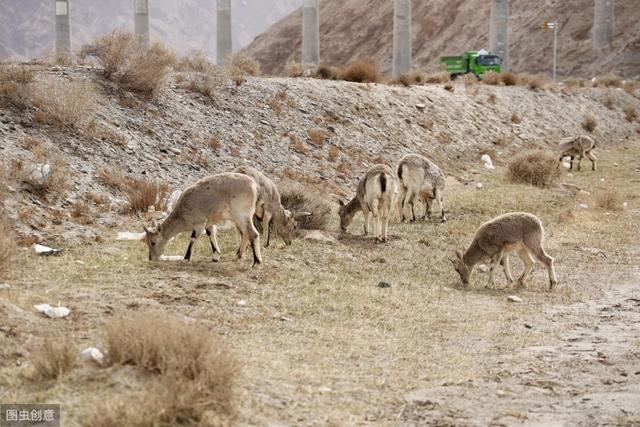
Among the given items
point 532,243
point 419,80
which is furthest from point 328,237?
point 419,80

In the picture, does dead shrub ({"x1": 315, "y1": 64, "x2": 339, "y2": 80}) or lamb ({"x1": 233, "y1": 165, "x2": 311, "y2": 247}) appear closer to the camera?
lamb ({"x1": 233, "y1": 165, "x2": 311, "y2": 247})

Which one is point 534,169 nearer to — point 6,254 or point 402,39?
point 6,254

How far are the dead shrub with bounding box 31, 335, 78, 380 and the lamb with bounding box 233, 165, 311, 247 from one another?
23.8ft

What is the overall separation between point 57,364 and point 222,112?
17189 mm

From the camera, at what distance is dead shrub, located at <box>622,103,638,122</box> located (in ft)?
145

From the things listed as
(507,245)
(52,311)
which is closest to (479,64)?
(507,245)

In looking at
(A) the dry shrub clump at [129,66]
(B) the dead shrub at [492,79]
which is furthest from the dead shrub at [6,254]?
(B) the dead shrub at [492,79]

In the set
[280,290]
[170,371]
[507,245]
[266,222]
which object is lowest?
[280,290]

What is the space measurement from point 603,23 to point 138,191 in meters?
57.6

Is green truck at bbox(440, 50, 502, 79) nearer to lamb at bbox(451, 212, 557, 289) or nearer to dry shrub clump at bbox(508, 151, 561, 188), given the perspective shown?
dry shrub clump at bbox(508, 151, 561, 188)

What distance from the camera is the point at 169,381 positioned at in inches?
295

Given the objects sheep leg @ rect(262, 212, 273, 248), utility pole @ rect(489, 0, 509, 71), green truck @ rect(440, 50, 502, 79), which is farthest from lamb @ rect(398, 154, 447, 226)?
utility pole @ rect(489, 0, 509, 71)

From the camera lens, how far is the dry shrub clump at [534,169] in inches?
1012

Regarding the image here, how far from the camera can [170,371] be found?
24.9 feet
